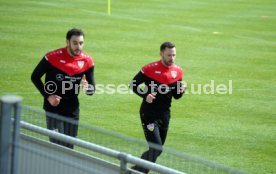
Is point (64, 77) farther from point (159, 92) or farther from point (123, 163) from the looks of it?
point (123, 163)

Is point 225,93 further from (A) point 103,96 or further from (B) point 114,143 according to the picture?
(B) point 114,143

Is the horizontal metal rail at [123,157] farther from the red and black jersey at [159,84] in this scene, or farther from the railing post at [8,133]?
the red and black jersey at [159,84]

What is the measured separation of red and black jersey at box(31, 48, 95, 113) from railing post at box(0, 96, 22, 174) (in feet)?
11.4

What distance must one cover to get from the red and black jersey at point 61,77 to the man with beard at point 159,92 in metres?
0.83

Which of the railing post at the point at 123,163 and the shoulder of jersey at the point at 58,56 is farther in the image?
the shoulder of jersey at the point at 58,56

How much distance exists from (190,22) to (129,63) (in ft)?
27.6

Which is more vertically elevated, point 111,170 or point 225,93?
point 111,170

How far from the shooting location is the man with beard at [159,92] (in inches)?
365

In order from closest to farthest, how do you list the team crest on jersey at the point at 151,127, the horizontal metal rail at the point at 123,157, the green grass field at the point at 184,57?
Answer: the horizontal metal rail at the point at 123,157 → the team crest on jersey at the point at 151,127 → the green grass field at the point at 184,57

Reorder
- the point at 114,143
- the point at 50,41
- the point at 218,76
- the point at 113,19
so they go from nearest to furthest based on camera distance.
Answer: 1. the point at 114,143
2. the point at 218,76
3. the point at 50,41
4. the point at 113,19

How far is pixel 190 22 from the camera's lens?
26469 mm

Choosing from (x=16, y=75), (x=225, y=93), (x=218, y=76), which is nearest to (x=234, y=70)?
(x=218, y=76)

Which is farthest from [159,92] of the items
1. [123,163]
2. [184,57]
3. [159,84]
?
[184,57]

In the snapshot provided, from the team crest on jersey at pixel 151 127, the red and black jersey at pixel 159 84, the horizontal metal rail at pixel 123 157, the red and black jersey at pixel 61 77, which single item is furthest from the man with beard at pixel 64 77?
the horizontal metal rail at pixel 123 157
